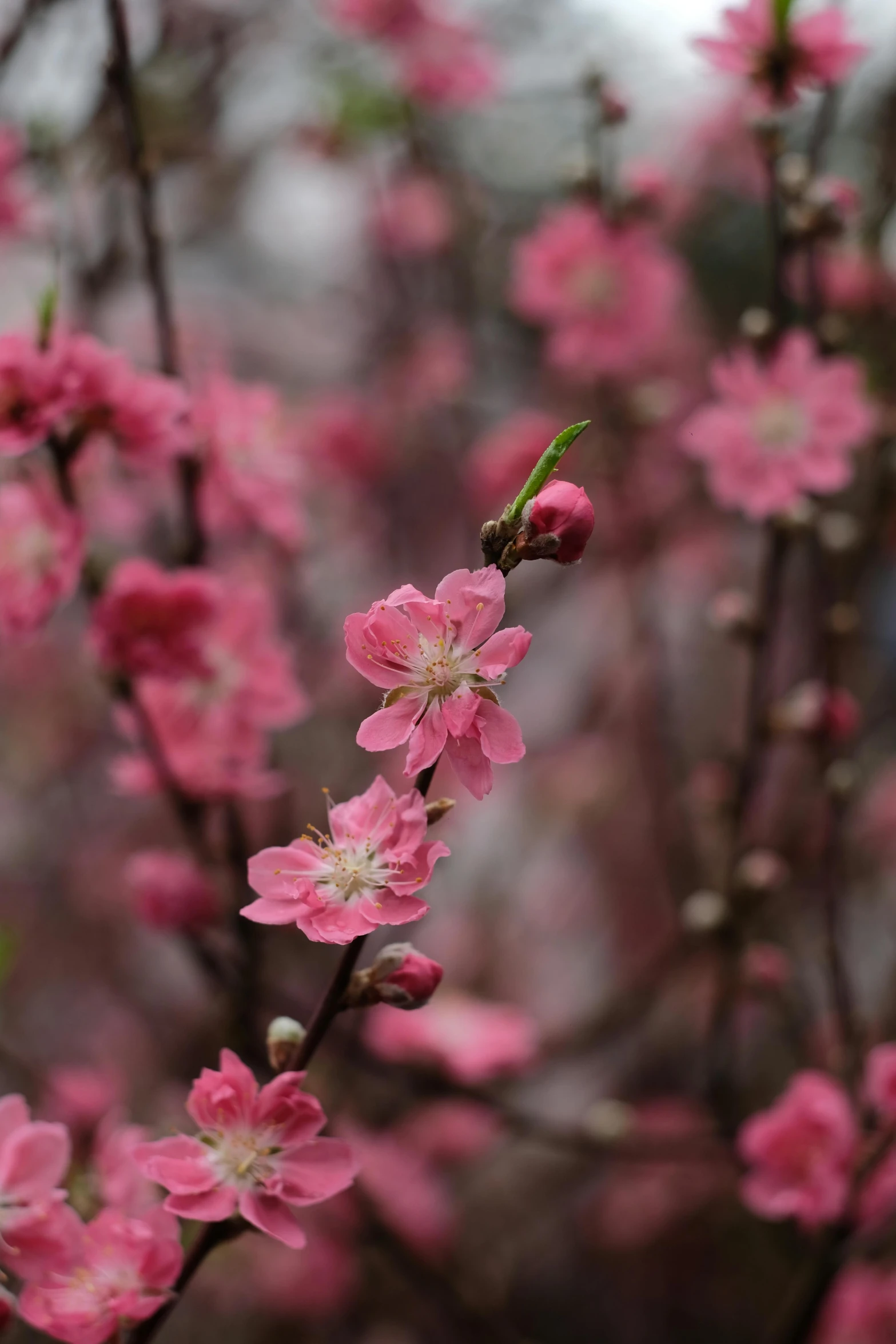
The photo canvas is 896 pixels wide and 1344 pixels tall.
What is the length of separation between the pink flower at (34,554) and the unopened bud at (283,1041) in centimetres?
34

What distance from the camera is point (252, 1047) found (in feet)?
2.77

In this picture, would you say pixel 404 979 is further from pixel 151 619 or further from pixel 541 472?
pixel 151 619

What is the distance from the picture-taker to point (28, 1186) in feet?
1.71

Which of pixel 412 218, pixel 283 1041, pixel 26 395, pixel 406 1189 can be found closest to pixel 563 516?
pixel 283 1041

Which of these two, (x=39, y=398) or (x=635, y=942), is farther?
(x=635, y=942)

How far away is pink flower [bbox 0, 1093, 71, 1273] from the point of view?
516mm

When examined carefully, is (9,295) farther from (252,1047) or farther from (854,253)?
(252,1047)

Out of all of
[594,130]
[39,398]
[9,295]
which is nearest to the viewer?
[39,398]

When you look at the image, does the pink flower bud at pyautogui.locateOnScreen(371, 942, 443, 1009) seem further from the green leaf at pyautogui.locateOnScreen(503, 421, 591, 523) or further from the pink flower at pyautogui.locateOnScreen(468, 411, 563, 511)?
the pink flower at pyautogui.locateOnScreen(468, 411, 563, 511)

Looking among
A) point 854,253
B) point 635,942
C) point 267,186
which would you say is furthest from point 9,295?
point 635,942

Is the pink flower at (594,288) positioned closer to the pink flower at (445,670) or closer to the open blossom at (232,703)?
the open blossom at (232,703)

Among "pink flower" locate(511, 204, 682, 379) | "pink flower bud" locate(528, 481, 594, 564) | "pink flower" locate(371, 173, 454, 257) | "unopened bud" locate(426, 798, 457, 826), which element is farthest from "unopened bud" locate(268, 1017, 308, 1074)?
"pink flower" locate(371, 173, 454, 257)

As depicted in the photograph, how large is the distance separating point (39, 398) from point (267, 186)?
1540 millimetres

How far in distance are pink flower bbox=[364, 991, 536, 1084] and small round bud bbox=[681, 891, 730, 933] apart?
19 centimetres
